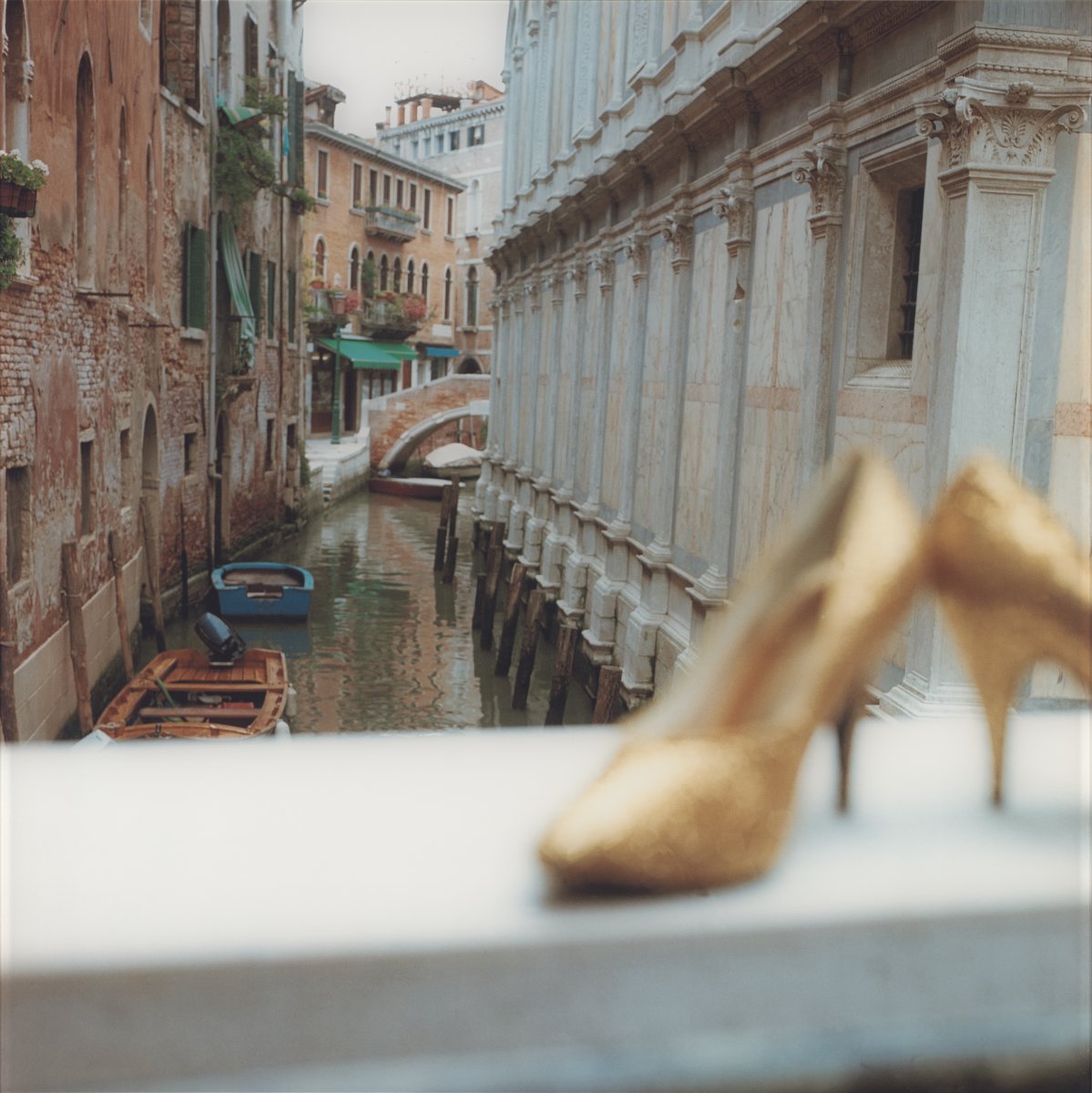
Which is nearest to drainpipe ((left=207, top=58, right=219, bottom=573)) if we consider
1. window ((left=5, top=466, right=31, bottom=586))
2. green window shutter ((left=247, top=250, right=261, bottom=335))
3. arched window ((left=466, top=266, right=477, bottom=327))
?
green window shutter ((left=247, top=250, right=261, bottom=335))

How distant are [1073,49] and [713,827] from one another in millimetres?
4282

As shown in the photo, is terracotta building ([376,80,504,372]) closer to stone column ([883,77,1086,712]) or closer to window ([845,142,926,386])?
window ([845,142,926,386])

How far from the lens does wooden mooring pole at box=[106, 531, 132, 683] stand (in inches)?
377

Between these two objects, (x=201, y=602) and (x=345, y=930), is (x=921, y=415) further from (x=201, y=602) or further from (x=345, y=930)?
(x=201, y=602)

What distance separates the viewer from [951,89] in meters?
4.62

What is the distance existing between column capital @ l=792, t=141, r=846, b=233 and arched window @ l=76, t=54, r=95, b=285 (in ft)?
15.3

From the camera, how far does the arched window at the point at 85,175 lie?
855 centimetres

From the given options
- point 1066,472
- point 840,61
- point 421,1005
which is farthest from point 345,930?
point 840,61

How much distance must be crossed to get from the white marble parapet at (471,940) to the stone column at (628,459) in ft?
28.6

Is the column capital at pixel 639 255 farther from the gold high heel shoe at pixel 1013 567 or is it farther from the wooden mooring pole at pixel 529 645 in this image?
the gold high heel shoe at pixel 1013 567

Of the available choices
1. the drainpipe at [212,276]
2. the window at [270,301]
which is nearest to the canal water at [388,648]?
the drainpipe at [212,276]

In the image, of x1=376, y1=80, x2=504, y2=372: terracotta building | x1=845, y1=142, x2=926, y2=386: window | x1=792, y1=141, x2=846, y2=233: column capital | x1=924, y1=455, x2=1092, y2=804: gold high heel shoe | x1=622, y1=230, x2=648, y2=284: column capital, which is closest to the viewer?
x1=924, y1=455, x2=1092, y2=804: gold high heel shoe

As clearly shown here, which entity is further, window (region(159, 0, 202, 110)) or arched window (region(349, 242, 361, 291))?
arched window (region(349, 242, 361, 291))

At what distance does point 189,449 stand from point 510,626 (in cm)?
432
